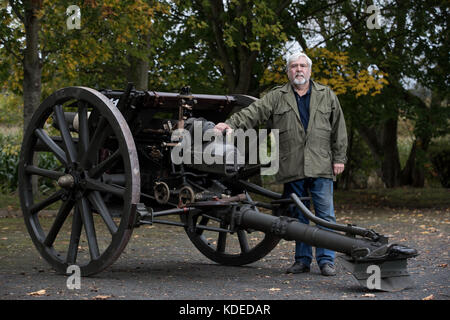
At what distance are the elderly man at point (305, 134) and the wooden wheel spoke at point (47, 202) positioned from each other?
160 centimetres

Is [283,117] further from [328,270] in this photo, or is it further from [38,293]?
[38,293]

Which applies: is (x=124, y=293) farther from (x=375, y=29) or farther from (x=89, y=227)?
(x=375, y=29)

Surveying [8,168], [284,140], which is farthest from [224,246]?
[8,168]

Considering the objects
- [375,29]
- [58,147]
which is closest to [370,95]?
[375,29]

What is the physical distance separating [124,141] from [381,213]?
9.67 m

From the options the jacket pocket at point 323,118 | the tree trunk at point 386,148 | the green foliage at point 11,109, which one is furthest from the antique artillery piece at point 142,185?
the tree trunk at point 386,148

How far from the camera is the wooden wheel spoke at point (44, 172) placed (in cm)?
593

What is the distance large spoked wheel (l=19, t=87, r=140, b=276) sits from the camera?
204 inches

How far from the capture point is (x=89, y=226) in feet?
18.3

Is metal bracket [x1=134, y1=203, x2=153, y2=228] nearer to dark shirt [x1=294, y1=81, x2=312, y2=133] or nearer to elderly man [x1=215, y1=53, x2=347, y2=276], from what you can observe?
elderly man [x1=215, y1=53, x2=347, y2=276]

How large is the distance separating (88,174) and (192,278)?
1.24m
